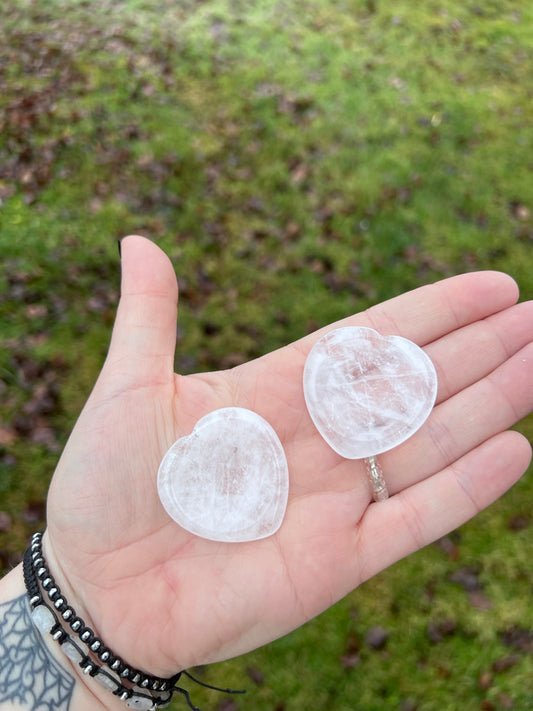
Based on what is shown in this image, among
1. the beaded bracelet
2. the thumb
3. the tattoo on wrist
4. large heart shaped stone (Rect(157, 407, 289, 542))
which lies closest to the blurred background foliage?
the beaded bracelet

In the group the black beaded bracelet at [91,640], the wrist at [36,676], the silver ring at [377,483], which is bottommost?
the wrist at [36,676]

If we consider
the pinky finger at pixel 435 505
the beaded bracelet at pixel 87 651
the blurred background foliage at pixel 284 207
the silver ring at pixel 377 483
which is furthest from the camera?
the blurred background foliage at pixel 284 207

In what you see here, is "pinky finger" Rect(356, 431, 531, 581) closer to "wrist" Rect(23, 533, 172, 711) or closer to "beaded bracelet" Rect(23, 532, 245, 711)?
"beaded bracelet" Rect(23, 532, 245, 711)

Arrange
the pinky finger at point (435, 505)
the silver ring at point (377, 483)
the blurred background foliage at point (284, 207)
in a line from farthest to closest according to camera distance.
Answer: the blurred background foliage at point (284, 207), the silver ring at point (377, 483), the pinky finger at point (435, 505)

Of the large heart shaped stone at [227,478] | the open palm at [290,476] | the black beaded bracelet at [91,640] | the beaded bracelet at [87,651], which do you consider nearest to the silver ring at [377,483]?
the open palm at [290,476]

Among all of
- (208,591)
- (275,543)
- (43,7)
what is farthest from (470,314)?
(43,7)

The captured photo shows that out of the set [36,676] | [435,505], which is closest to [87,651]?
[36,676]

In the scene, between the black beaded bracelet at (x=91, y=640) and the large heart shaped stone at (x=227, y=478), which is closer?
the black beaded bracelet at (x=91, y=640)

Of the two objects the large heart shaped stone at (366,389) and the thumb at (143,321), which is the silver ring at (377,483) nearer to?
the large heart shaped stone at (366,389)
